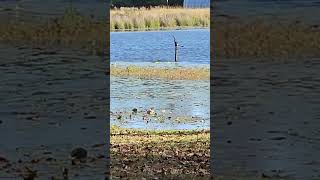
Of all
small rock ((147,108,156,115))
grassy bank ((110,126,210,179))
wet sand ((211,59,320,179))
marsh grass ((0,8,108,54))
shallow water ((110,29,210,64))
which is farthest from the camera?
shallow water ((110,29,210,64))

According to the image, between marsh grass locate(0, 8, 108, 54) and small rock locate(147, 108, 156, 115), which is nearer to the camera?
marsh grass locate(0, 8, 108, 54)

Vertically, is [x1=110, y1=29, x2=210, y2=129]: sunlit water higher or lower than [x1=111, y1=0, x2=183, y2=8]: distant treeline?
lower

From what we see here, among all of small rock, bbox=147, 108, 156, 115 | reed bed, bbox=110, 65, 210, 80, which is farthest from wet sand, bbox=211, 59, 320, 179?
reed bed, bbox=110, 65, 210, 80

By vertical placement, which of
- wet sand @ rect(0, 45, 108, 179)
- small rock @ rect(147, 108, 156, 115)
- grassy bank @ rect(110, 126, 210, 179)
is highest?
wet sand @ rect(0, 45, 108, 179)

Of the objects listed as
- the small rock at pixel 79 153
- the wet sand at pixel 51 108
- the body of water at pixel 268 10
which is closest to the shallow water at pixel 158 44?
the body of water at pixel 268 10

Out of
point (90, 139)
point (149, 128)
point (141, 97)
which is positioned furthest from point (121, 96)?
point (90, 139)

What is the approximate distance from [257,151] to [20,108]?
1.75 meters

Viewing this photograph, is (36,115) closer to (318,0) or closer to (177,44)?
(318,0)

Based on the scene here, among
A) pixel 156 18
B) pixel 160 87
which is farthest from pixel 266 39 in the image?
pixel 156 18

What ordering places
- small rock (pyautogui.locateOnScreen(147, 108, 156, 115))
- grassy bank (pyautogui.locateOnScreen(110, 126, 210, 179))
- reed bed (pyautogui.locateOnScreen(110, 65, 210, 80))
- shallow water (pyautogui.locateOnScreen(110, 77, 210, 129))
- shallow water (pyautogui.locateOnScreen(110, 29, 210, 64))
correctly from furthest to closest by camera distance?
shallow water (pyautogui.locateOnScreen(110, 29, 210, 64)) → reed bed (pyautogui.locateOnScreen(110, 65, 210, 80)) → small rock (pyautogui.locateOnScreen(147, 108, 156, 115)) → shallow water (pyautogui.locateOnScreen(110, 77, 210, 129)) → grassy bank (pyautogui.locateOnScreen(110, 126, 210, 179))

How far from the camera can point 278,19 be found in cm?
519

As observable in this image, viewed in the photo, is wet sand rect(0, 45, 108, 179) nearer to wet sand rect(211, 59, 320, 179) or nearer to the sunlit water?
wet sand rect(211, 59, 320, 179)

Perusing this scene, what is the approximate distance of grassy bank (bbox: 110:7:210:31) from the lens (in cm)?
1005

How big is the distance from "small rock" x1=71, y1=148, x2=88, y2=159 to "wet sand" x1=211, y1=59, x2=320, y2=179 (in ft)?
2.79
